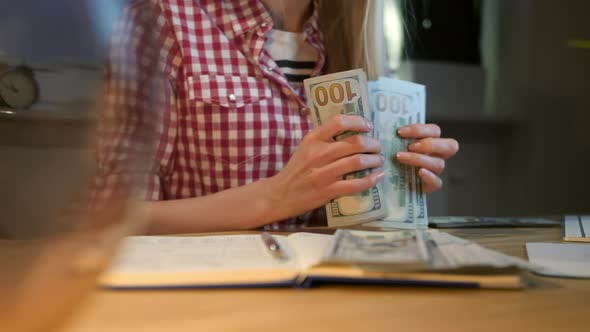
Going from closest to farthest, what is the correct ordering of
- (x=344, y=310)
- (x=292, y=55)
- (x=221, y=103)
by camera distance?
1. (x=344, y=310)
2. (x=221, y=103)
3. (x=292, y=55)

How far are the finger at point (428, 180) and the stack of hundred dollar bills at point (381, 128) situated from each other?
0.04 feet

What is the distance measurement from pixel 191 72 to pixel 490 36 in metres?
1.82

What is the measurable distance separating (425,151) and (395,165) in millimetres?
64

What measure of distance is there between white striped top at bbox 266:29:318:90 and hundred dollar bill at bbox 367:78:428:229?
257mm

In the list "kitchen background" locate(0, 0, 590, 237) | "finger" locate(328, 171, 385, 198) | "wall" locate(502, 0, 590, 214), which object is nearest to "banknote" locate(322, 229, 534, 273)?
"finger" locate(328, 171, 385, 198)

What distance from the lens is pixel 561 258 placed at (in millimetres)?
664

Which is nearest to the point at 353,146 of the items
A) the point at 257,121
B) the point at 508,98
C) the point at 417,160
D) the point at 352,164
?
the point at 352,164

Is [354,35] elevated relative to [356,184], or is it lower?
elevated

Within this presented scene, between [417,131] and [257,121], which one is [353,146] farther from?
[257,121]

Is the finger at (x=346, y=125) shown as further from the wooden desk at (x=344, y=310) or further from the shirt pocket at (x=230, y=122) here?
the wooden desk at (x=344, y=310)

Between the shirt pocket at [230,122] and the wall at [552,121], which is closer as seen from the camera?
the shirt pocket at [230,122]

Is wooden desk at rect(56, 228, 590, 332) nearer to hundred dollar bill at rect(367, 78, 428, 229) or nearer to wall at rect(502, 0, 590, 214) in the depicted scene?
hundred dollar bill at rect(367, 78, 428, 229)

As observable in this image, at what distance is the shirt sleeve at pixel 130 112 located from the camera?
8.6 inches

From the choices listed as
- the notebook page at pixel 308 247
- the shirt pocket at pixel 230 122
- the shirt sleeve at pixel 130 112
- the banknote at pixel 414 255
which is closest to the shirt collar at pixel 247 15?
the shirt pocket at pixel 230 122
